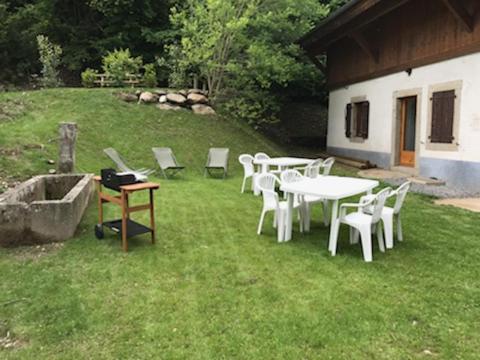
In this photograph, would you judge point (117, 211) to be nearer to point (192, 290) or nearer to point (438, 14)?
point (192, 290)

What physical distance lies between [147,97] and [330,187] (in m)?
10.1

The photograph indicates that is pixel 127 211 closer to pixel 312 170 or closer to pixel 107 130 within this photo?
pixel 312 170

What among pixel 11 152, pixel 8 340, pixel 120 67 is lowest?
pixel 8 340

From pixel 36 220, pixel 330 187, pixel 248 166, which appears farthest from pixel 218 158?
pixel 36 220

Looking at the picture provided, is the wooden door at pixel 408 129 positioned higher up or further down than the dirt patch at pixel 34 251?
higher up

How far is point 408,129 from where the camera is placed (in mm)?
10008

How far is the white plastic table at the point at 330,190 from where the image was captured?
13.4ft

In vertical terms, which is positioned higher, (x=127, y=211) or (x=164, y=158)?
(x=164, y=158)

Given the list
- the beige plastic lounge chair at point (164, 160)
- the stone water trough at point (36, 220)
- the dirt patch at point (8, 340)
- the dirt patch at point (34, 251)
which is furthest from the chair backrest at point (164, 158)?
the dirt patch at point (8, 340)

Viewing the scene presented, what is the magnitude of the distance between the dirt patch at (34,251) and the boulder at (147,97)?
966 centimetres

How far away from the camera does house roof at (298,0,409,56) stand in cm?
916

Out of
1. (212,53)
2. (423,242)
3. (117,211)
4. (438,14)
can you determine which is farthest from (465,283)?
(212,53)

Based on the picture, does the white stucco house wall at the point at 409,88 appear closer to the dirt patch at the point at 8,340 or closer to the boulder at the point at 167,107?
the boulder at the point at 167,107

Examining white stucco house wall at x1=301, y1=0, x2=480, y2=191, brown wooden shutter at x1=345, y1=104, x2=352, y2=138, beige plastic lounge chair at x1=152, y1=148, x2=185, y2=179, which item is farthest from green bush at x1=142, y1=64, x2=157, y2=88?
brown wooden shutter at x1=345, y1=104, x2=352, y2=138
